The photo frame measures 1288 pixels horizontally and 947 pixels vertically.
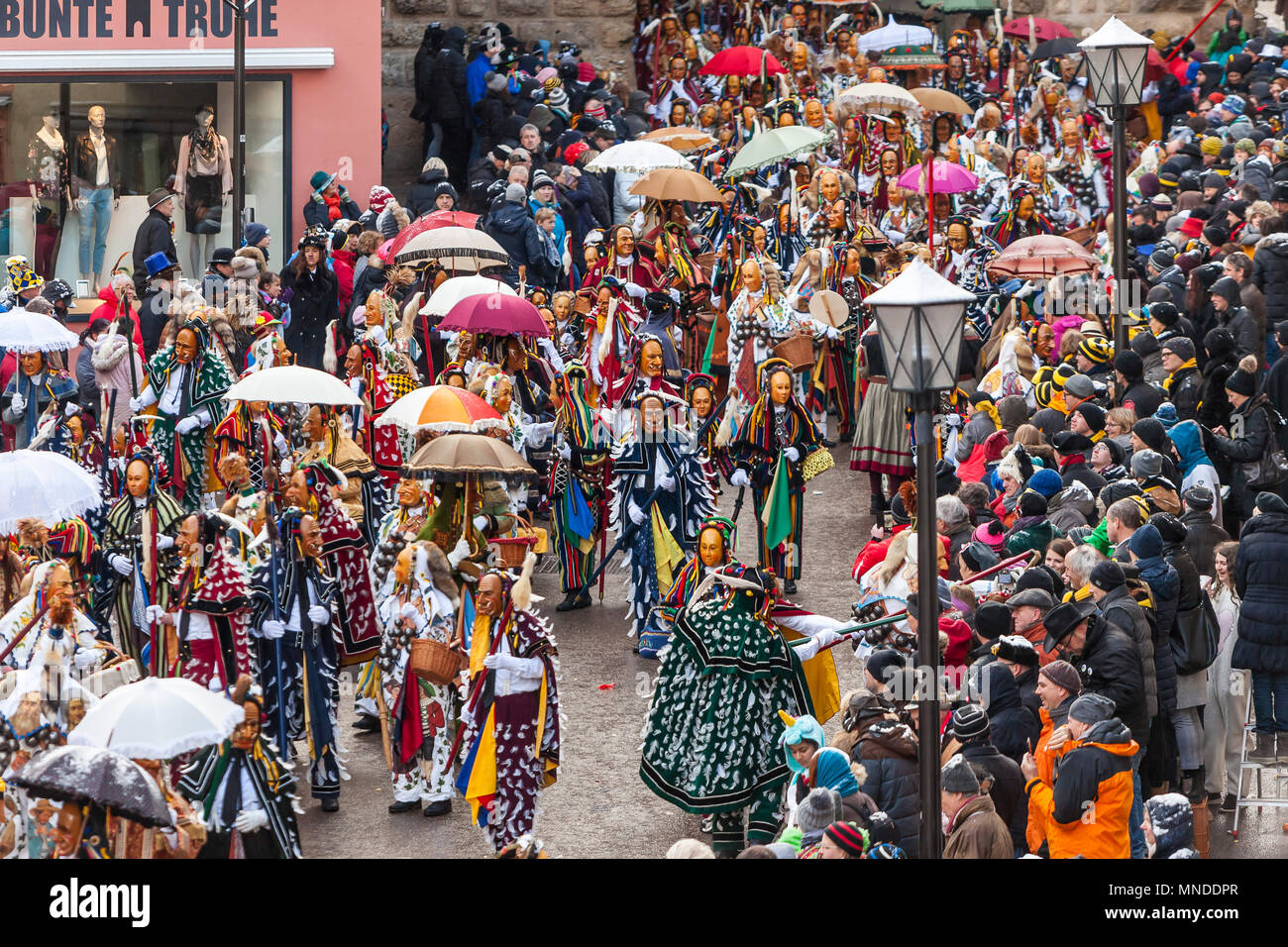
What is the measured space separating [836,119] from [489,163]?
11.7 feet

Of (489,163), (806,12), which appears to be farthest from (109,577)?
(806,12)

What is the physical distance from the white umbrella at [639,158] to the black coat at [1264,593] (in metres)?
9.08

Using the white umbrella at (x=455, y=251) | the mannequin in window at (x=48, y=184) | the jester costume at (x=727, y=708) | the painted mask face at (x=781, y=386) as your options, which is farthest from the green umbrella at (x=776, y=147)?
the jester costume at (x=727, y=708)

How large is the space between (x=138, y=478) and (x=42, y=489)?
3.10 feet

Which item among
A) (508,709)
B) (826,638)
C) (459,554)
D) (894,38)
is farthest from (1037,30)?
(508,709)

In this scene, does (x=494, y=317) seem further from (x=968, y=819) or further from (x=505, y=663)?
(x=968, y=819)

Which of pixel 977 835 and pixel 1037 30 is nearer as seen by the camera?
pixel 977 835

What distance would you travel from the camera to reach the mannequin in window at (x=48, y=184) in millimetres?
21781

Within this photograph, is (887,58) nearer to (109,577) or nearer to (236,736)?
(109,577)

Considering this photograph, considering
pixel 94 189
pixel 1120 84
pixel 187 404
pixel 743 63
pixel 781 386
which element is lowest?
pixel 187 404

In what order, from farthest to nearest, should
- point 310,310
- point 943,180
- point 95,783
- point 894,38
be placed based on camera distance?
point 894,38 < point 943,180 < point 310,310 < point 95,783

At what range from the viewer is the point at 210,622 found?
11.2 m

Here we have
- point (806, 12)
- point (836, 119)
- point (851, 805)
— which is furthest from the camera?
point (806, 12)

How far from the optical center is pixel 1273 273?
16203 mm
